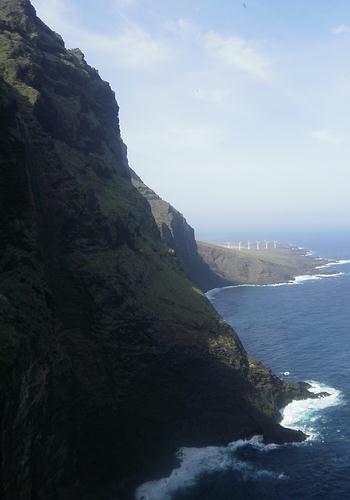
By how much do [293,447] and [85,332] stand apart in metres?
33.2

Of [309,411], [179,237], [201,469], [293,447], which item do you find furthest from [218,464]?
[179,237]

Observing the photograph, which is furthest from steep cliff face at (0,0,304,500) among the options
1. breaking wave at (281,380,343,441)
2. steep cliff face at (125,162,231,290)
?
steep cliff face at (125,162,231,290)

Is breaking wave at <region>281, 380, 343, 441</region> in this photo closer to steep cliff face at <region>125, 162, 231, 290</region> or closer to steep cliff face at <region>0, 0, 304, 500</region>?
steep cliff face at <region>0, 0, 304, 500</region>

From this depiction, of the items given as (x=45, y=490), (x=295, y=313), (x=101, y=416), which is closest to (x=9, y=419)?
(x=45, y=490)

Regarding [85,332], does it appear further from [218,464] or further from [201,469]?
[218,464]

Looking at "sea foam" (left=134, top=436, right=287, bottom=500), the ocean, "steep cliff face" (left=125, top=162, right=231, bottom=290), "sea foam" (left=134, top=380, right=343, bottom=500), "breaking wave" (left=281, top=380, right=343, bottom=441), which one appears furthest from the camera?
"steep cliff face" (left=125, top=162, right=231, bottom=290)

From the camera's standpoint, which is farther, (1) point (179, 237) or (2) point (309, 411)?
(1) point (179, 237)

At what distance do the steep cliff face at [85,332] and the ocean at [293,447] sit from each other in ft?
10.7

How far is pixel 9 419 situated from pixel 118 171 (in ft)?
215

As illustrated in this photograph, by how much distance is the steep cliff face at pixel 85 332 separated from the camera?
44.7m

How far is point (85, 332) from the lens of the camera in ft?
202

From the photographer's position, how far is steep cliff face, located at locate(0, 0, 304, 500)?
44.7 m

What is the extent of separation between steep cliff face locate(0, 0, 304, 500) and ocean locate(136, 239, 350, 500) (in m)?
3.26

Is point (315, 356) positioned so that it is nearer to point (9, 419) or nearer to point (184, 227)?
point (9, 419)
